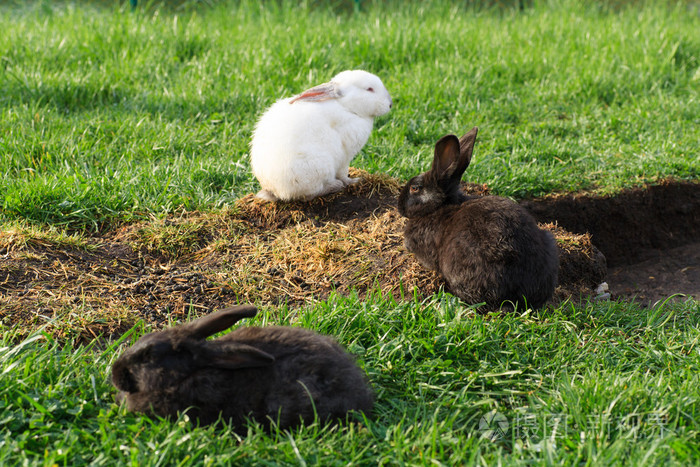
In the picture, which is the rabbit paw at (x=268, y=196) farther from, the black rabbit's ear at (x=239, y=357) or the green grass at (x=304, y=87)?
the black rabbit's ear at (x=239, y=357)

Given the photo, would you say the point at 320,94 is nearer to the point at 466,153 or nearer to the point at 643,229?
the point at 466,153

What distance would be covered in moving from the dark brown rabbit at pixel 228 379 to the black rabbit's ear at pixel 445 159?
61.5 inches

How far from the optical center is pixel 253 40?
7488mm

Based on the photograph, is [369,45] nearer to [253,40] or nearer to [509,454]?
[253,40]

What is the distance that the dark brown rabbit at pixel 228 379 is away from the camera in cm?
274

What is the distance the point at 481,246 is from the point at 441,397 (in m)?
0.96

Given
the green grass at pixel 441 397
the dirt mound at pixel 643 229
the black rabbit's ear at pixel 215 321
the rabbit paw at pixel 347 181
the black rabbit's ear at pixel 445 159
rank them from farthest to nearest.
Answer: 1. the dirt mound at pixel 643 229
2. the rabbit paw at pixel 347 181
3. the black rabbit's ear at pixel 445 159
4. the black rabbit's ear at pixel 215 321
5. the green grass at pixel 441 397

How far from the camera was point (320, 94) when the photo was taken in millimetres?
4887

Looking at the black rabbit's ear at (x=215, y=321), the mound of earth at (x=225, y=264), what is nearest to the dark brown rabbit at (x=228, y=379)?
the black rabbit's ear at (x=215, y=321)

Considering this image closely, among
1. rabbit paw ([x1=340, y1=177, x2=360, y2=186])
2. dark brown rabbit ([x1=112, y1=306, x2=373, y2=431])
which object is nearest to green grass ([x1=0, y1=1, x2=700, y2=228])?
rabbit paw ([x1=340, y1=177, x2=360, y2=186])

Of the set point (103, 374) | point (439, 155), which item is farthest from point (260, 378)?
point (439, 155)

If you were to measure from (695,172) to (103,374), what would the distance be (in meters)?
4.68

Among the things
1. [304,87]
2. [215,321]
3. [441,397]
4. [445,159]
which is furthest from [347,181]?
[215,321]

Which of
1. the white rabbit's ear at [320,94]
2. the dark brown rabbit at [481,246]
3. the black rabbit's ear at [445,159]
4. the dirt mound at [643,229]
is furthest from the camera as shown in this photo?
the dirt mound at [643,229]
